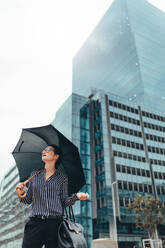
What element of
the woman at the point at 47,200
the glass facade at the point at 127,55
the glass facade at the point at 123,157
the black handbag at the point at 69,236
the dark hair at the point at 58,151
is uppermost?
the glass facade at the point at 127,55

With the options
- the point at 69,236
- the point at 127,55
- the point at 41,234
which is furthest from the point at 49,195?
the point at 127,55

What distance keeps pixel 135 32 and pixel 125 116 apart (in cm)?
5128

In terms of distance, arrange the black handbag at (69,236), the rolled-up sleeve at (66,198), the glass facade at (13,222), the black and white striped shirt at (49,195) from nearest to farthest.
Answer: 1. the black handbag at (69,236)
2. the black and white striped shirt at (49,195)
3. the rolled-up sleeve at (66,198)
4. the glass facade at (13,222)

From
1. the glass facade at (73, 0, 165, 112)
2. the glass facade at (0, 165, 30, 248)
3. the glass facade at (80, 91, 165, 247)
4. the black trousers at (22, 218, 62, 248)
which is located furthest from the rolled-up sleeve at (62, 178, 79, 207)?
the glass facade at (73, 0, 165, 112)

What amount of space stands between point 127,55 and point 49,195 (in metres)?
84.9

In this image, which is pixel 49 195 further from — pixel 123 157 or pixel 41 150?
pixel 123 157

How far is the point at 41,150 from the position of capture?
12.8ft

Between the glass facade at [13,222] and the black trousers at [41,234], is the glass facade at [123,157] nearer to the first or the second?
the glass facade at [13,222]

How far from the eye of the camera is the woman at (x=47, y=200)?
295 cm

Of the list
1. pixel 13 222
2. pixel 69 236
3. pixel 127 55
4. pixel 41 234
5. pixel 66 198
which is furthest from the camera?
pixel 127 55

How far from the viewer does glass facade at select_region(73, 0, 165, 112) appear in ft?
243

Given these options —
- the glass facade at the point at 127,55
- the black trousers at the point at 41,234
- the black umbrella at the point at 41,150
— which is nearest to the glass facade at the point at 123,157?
the glass facade at the point at 127,55

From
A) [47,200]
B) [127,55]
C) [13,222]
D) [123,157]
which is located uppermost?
[127,55]

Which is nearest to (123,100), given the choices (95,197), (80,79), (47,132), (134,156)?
(134,156)
